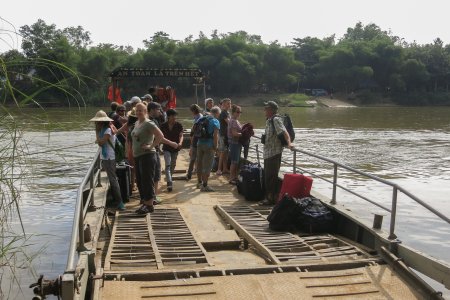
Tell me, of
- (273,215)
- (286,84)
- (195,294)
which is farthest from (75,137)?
(286,84)

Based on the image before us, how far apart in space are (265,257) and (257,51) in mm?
86596

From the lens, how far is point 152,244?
605 cm

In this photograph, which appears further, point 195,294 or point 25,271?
point 25,271

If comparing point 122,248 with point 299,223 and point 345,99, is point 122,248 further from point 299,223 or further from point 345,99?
point 345,99

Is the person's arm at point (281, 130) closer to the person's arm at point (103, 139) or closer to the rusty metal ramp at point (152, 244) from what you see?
the rusty metal ramp at point (152, 244)

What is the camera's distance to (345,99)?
83.7 m

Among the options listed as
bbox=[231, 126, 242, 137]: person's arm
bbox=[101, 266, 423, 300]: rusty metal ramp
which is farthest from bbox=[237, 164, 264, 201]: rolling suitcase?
A: bbox=[101, 266, 423, 300]: rusty metal ramp

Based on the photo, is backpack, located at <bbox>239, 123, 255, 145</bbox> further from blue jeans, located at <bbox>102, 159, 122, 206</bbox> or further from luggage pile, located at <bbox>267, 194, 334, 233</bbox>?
luggage pile, located at <bbox>267, 194, 334, 233</bbox>

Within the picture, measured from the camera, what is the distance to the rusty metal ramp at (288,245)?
5629 millimetres

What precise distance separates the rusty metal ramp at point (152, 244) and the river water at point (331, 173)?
34.0 inches

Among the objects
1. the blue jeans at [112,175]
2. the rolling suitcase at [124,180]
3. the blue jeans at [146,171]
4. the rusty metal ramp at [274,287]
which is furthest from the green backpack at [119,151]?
the rusty metal ramp at [274,287]

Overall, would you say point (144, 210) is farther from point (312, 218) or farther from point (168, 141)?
point (312, 218)

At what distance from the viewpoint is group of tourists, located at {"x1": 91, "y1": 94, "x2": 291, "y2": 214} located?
7188 mm

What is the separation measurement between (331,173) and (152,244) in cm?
1364
